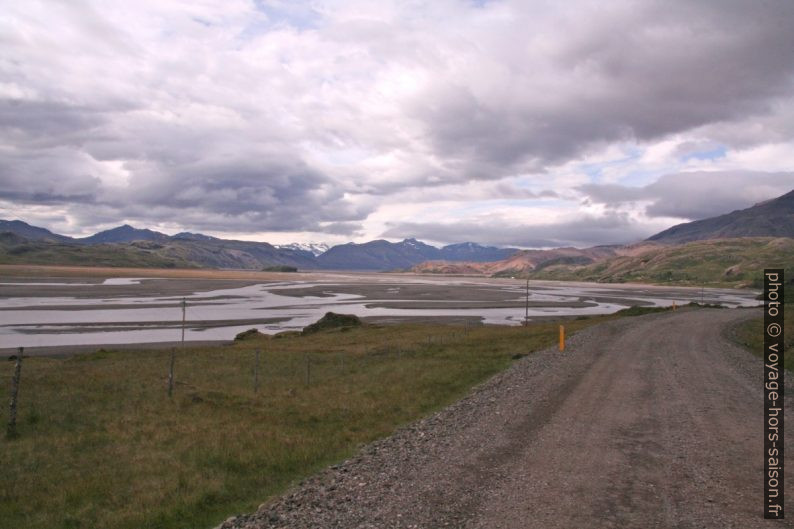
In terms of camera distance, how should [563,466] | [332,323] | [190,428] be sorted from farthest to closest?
1. [332,323]
2. [190,428]
3. [563,466]

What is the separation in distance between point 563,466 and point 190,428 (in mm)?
12182

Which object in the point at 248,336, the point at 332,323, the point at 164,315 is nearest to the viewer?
the point at 248,336

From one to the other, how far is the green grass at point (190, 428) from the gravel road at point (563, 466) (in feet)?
6.51

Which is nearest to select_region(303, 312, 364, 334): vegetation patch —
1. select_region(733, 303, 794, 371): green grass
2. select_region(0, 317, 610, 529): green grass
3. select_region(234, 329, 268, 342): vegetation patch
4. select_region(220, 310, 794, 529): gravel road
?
select_region(234, 329, 268, 342): vegetation patch

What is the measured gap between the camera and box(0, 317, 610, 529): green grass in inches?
453

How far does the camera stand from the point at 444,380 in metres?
24.6

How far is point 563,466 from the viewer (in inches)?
427

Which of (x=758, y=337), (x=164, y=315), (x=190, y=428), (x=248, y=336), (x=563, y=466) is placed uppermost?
(x=563, y=466)

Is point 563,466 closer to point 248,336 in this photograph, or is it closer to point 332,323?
point 248,336

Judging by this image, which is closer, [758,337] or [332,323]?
[758,337]

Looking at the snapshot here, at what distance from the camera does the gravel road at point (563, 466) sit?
871 centimetres

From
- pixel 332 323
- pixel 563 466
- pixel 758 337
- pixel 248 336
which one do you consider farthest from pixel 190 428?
pixel 332 323

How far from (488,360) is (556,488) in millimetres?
21708

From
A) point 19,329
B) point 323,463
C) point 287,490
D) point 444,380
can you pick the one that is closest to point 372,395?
point 444,380
